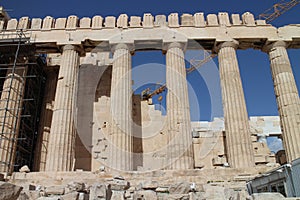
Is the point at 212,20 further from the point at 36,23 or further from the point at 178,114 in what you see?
the point at 36,23

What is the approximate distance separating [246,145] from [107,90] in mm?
10647

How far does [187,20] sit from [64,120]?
10.4 metres

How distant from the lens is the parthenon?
16812 millimetres

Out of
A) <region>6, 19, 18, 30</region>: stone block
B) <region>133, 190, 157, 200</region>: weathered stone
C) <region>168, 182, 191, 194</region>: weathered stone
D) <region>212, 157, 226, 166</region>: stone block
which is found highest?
<region>6, 19, 18, 30</region>: stone block

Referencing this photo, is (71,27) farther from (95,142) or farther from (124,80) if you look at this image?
(95,142)

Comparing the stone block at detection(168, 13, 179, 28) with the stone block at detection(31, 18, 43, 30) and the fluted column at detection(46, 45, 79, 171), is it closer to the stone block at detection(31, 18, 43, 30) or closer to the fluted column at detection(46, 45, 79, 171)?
the fluted column at detection(46, 45, 79, 171)

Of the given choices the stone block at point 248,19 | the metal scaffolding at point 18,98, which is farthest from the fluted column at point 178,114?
the metal scaffolding at point 18,98

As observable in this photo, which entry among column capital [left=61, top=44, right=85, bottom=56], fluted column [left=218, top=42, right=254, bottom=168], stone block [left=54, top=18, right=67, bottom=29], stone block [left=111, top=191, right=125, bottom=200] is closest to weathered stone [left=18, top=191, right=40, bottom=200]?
stone block [left=111, top=191, right=125, bottom=200]

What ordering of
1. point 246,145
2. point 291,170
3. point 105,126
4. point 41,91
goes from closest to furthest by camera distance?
point 291,170, point 246,145, point 105,126, point 41,91

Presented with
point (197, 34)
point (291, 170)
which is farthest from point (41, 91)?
point (291, 170)

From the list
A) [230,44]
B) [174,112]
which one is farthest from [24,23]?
[230,44]

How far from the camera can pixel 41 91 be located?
2312cm

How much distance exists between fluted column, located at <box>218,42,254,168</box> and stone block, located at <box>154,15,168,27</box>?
4.05 metres

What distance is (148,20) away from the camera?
66.4 feet
